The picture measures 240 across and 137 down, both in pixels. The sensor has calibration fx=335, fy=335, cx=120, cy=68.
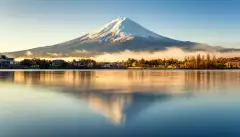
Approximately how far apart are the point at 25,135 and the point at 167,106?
18.7ft

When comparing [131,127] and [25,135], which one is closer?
[25,135]

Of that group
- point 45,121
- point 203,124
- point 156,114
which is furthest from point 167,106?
point 45,121

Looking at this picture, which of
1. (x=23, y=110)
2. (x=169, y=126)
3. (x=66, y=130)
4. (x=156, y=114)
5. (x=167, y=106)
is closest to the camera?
(x=66, y=130)

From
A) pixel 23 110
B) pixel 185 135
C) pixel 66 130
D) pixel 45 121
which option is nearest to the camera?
pixel 185 135

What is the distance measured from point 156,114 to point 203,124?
1.81m

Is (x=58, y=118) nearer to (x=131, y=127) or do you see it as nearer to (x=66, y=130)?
(x=66, y=130)

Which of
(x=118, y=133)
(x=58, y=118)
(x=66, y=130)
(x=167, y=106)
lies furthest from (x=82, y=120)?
(x=167, y=106)

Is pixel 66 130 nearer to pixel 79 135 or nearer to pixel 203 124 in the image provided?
pixel 79 135

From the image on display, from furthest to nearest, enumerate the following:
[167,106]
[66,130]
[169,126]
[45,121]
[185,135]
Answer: [167,106] → [45,121] → [169,126] → [66,130] → [185,135]

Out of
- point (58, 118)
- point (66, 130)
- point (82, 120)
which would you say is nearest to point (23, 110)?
point (58, 118)

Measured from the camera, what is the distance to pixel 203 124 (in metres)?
7.75

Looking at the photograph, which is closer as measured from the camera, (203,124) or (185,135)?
(185,135)

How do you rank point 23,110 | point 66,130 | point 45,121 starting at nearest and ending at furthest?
1. point 66,130
2. point 45,121
3. point 23,110

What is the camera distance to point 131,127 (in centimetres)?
730
